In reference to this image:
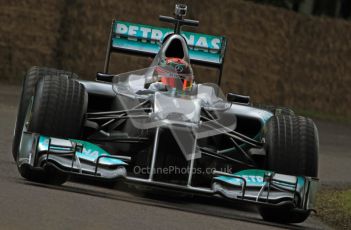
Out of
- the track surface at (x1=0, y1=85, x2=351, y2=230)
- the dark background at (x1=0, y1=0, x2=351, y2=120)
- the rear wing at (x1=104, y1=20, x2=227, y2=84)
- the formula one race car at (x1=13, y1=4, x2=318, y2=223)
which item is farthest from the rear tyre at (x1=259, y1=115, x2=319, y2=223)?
the dark background at (x1=0, y1=0, x2=351, y2=120)

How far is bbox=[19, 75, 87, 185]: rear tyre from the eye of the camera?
11.5m

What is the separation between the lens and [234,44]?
28.2 meters

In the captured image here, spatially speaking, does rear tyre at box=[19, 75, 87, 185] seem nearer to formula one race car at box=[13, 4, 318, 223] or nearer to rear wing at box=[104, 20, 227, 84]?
formula one race car at box=[13, 4, 318, 223]

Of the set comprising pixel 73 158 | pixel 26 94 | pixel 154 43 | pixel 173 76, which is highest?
pixel 154 43

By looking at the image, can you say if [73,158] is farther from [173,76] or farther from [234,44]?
[234,44]

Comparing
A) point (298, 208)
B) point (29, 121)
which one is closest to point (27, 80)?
point (29, 121)

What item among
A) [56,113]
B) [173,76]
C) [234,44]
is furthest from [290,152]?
[234,44]

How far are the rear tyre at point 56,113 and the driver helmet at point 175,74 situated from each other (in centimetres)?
95

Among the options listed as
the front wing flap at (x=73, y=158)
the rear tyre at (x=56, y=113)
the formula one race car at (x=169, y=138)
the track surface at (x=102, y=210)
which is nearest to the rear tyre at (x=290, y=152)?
the formula one race car at (x=169, y=138)

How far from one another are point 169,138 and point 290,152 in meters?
1.07

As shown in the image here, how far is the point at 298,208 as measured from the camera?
1127 cm

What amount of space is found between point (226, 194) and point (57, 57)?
646 inches

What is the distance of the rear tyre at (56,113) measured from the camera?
11.5 m

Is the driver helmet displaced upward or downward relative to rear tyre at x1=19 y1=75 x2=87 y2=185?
upward
